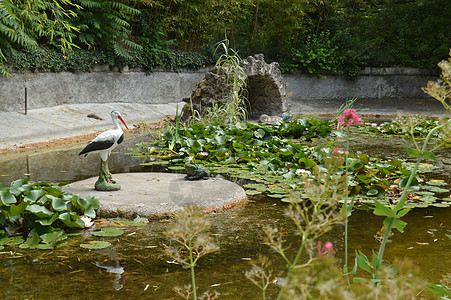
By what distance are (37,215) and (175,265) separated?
946 mm

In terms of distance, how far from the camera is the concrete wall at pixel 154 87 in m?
9.16

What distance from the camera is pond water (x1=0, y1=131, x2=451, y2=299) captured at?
2.11 meters

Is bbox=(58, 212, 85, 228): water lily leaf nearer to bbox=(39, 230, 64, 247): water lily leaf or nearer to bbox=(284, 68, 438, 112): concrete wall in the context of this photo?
bbox=(39, 230, 64, 247): water lily leaf

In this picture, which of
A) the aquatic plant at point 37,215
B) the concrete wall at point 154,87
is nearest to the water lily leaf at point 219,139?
the aquatic plant at point 37,215

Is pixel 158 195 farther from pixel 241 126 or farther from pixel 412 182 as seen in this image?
pixel 241 126

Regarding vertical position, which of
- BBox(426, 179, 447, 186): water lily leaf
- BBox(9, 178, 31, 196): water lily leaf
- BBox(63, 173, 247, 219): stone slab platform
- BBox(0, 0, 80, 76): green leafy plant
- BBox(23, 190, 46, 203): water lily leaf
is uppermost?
BBox(0, 0, 80, 76): green leafy plant

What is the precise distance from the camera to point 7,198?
278 cm

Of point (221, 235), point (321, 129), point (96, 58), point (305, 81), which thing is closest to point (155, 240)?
point (221, 235)

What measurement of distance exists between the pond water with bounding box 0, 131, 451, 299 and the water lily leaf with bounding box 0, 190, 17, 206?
0.31 metres

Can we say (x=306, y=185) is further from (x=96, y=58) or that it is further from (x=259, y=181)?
(x=96, y=58)

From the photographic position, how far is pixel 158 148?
622 centimetres

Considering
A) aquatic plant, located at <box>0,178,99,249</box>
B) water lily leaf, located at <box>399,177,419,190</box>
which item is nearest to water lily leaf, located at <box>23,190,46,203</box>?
aquatic plant, located at <box>0,178,99,249</box>

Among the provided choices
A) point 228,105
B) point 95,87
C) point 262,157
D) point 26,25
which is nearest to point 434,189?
point 262,157

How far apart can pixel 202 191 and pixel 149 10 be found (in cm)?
928
